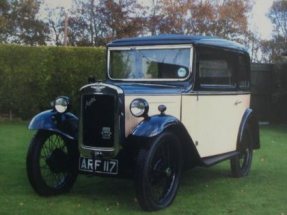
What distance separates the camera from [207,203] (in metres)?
6.29

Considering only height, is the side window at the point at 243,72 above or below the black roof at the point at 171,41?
below

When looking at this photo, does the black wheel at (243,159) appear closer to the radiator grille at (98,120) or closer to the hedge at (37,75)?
the radiator grille at (98,120)

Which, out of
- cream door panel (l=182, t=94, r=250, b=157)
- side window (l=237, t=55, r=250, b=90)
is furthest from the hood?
side window (l=237, t=55, r=250, b=90)

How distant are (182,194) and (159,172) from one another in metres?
0.82

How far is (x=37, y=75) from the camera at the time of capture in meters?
14.7

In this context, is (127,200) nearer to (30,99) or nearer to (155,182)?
(155,182)

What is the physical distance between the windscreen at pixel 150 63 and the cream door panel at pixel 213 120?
444 mm

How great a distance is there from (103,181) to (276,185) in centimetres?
234

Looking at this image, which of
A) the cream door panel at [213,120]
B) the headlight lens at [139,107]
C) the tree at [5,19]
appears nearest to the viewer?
the headlight lens at [139,107]

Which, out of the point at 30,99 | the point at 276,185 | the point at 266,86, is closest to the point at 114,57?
the point at 276,185

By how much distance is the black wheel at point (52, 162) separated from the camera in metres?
6.34

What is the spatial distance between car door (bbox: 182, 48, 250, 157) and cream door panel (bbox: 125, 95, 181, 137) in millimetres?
127

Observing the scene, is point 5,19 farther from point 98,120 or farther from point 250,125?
point 98,120

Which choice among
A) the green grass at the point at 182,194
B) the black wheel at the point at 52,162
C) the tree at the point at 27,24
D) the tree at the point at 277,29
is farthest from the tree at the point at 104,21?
the black wheel at the point at 52,162
